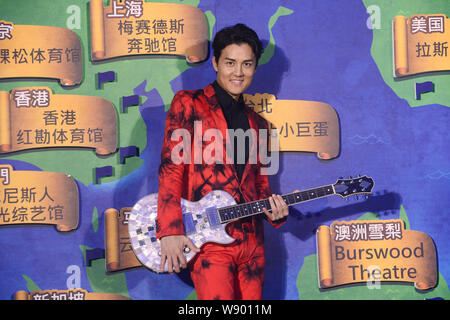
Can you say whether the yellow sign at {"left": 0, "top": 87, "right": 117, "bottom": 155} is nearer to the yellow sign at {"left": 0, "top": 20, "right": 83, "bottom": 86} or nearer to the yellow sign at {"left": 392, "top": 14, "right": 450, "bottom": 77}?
the yellow sign at {"left": 0, "top": 20, "right": 83, "bottom": 86}

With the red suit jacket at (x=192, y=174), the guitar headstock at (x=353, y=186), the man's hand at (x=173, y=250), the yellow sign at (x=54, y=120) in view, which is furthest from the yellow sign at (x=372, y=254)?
the yellow sign at (x=54, y=120)

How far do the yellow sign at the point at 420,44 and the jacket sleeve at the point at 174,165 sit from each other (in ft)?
6.12

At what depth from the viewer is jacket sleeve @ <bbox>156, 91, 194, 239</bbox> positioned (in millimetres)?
2762

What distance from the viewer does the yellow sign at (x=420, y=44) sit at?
367 centimetres

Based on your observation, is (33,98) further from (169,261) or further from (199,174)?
(169,261)

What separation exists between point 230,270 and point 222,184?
56 centimetres

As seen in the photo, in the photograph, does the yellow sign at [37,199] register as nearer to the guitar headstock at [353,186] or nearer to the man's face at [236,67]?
the man's face at [236,67]

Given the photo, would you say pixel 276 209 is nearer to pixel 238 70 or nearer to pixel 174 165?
pixel 174 165

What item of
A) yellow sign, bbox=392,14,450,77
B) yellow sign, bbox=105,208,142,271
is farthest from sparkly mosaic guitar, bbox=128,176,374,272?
yellow sign, bbox=392,14,450,77

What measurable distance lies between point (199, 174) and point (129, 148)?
850 mm

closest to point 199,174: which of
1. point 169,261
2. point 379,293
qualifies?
point 169,261

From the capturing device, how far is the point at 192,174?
2.97 metres

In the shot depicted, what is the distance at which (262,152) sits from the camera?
3.28 metres

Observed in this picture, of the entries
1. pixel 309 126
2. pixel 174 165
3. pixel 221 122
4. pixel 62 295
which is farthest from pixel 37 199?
pixel 309 126
